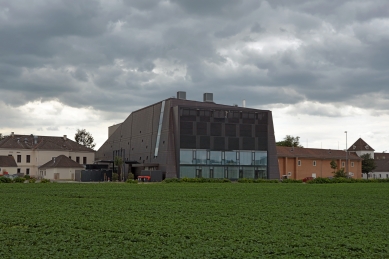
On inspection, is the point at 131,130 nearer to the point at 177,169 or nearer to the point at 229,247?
the point at 177,169

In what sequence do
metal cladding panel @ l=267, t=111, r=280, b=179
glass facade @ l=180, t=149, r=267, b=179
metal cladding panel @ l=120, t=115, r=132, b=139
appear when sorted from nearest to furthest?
glass facade @ l=180, t=149, r=267, b=179
metal cladding panel @ l=267, t=111, r=280, b=179
metal cladding panel @ l=120, t=115, r=132, b=139

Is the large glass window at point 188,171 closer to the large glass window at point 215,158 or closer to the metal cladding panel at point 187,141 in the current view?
the large glass window at point 215,158

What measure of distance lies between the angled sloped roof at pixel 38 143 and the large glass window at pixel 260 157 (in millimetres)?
40355

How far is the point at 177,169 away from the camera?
270 feet

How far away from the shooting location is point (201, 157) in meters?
83.5

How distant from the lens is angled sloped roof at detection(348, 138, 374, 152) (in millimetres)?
144375

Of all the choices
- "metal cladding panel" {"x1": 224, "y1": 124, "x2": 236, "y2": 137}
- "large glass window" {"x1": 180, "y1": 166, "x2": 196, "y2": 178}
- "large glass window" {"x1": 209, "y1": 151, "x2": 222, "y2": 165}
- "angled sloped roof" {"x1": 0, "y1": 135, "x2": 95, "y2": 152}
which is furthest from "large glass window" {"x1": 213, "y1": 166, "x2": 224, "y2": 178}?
"angled sloped roof" {"x1": 0, "y1": 135, "x2": 95, "y2": 152}

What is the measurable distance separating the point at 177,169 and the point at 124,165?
541 inches

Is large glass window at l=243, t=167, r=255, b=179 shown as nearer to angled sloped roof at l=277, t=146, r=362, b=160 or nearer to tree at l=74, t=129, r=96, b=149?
angled sloped roof at l=277, t=146, r=362, b=160

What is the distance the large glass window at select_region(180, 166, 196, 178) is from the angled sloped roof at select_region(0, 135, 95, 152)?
33987 mm

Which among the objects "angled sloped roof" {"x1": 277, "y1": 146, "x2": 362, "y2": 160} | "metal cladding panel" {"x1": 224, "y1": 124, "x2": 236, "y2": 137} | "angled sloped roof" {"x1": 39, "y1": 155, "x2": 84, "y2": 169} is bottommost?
"angled sloped roof" {"x1": 39, "y1": 155, "x2": 84, "y2": 169}

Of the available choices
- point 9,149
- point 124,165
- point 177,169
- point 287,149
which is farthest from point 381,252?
point 9,149

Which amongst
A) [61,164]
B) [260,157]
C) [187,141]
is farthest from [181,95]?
[61,164]

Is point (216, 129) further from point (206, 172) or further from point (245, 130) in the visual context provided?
point (206, 172)
